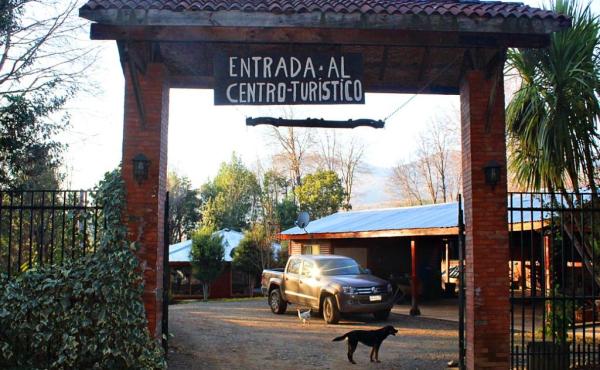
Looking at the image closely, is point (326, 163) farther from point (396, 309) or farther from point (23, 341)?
point (23, 341)

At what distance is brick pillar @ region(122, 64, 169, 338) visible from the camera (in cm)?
779

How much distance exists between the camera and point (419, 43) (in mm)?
7109

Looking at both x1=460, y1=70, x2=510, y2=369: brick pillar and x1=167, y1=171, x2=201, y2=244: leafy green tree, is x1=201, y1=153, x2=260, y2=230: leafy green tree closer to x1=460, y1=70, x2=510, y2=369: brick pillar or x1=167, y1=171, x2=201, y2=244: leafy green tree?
x1=167, y1=171, x2=201, y2=244: leafy green tree

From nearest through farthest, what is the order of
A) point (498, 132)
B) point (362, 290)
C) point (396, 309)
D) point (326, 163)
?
1. point (498, 132)
2. point (362, 290)
3. point (396, 309)
4. point (326, 163)

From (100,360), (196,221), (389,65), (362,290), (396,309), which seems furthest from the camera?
(196,221)

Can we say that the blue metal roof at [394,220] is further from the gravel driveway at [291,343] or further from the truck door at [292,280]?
the truck door at [292,280]

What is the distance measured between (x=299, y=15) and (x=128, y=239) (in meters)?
3.50

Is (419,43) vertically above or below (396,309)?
above

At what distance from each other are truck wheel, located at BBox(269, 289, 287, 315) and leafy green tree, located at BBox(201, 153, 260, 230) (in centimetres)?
2932

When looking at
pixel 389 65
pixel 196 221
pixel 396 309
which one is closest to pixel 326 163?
pixel 196 221

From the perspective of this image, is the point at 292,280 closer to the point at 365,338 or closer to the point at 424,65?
the point at 365,338

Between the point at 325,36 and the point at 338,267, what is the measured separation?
9.75 m

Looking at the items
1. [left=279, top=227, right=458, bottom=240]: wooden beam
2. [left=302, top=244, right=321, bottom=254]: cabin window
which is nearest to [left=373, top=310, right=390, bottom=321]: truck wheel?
[left=279, top=227, right=458, bottom=240]: wooden beam

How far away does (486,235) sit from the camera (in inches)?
307
